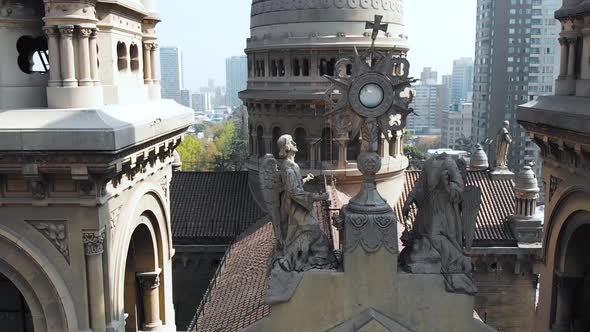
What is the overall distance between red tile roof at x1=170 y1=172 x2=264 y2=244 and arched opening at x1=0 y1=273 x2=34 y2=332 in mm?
16288

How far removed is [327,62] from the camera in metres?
32.2

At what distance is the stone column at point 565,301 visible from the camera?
1600 cm

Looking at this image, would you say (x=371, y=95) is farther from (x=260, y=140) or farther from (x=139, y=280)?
(x=260, y=140)

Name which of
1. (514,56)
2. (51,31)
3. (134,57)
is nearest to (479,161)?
(134,57)

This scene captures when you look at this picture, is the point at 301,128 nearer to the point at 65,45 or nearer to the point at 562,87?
the point at 562,87

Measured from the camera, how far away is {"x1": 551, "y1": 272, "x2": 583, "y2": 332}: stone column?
52.5 feet

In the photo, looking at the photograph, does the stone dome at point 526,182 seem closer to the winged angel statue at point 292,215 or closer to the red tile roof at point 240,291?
the red tile roof at point 240,291

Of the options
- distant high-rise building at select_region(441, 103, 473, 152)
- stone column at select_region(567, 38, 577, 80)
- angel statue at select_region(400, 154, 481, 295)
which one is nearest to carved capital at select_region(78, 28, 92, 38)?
angel statue at select_region(400, 154, 481, 295)

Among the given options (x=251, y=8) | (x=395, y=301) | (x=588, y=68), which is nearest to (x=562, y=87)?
(x=588, y=68)

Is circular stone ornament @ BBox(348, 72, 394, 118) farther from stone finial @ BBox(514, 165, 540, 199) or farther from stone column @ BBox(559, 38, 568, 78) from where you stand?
stone finial @ BBox(514, 165, 540, 199)

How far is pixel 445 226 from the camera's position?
1156 cm

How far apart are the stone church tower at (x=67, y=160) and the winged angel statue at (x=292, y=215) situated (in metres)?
3.44

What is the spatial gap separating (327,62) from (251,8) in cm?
634

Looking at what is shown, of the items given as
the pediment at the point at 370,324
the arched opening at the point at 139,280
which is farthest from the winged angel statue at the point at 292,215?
the arched opening at the point at 139,280
